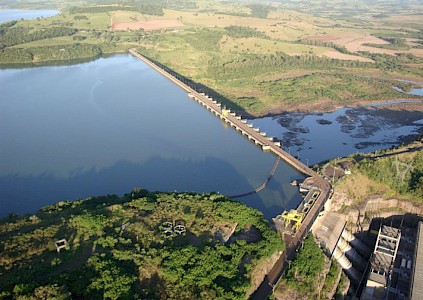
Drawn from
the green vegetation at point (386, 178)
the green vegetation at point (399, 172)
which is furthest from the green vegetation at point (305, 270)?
the green vegetation at point (399, 172)

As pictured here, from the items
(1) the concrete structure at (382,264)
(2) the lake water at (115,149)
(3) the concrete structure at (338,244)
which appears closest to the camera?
(1) the concrete structure at (382,264)

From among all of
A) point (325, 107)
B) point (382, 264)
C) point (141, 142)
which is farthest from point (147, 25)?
point (382, 264)

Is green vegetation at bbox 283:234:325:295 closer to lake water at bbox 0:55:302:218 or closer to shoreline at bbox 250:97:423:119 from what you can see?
lake water at bbox 0:55:302:218

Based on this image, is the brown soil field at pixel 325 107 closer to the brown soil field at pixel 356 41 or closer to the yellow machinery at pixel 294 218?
the yellow machinery at pixel 294 218

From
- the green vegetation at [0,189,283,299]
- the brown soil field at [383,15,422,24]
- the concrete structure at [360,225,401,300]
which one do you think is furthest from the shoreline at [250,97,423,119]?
the brown soil field at [383,15,422,24]

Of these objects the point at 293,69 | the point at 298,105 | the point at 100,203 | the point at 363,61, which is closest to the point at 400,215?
the point at 100,203

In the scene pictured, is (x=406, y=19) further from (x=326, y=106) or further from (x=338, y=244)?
(x=338, y=244)
